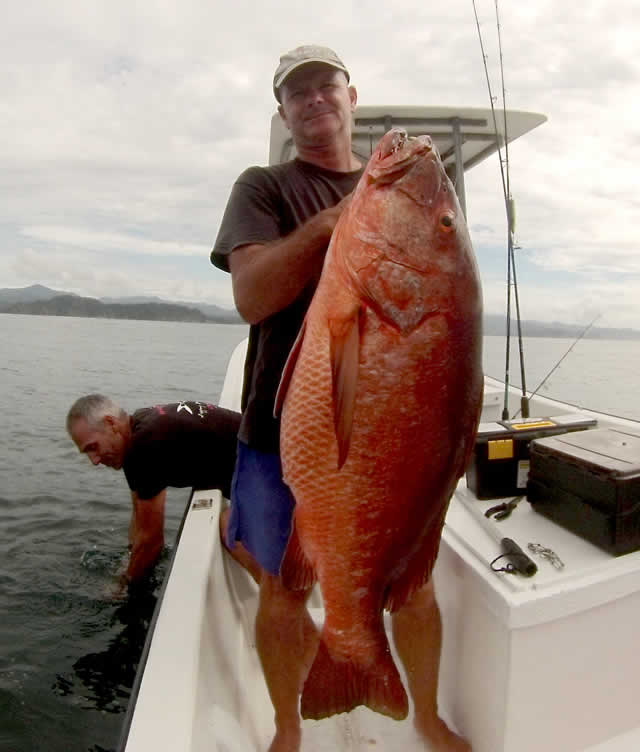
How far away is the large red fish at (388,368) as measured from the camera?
1.33m

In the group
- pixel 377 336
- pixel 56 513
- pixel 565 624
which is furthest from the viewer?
pixel 56 513

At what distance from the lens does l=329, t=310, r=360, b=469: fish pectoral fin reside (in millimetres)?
1327

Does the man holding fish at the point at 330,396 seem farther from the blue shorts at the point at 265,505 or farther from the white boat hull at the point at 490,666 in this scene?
the white boat hull at the point at 490,666

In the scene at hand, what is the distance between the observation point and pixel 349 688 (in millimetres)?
1564

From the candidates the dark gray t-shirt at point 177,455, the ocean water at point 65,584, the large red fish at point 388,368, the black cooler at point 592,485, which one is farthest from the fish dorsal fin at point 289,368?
the dark gray t-shirt at point 177,455

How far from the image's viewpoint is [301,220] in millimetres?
1944

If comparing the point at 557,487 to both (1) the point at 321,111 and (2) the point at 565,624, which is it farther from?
(1) the point at 321,111

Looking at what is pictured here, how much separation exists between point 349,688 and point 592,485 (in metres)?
1.08

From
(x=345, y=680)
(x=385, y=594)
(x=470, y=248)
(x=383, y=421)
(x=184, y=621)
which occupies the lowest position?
(x=184, y=621)

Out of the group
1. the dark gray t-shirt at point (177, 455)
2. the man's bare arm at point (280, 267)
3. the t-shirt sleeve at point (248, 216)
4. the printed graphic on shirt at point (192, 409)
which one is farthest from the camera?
the printed graphic on shirt at point (192, 409)

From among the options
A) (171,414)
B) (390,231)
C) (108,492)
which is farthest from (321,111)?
(108,492)

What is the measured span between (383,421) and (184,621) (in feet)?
4.54

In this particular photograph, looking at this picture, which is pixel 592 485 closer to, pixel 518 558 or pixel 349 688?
pixel 518 558

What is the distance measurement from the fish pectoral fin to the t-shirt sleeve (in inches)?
20.8
